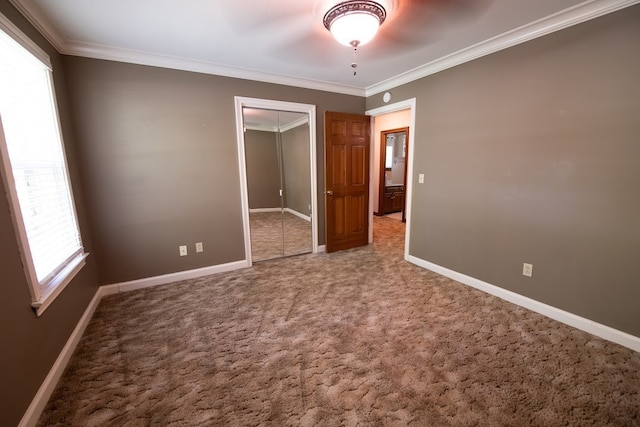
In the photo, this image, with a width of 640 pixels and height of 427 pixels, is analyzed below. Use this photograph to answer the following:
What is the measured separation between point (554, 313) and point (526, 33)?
95.1 inches

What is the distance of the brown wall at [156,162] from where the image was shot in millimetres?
2516

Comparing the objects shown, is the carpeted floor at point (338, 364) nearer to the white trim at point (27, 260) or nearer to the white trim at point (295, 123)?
the white trim at point (27, 260)

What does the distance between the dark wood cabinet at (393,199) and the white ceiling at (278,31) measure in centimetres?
372

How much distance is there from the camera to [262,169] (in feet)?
12.0

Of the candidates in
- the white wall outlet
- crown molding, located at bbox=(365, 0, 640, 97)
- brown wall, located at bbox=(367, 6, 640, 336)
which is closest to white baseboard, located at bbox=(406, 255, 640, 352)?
brown wall, located at bbox=(367, 6, 640, 336)

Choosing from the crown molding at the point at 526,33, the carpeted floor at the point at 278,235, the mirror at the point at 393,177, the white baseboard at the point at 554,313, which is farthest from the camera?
the mirror at the point at 393,177

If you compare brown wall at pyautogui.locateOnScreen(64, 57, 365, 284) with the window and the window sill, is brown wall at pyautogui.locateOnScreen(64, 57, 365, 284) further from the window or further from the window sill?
the window sill

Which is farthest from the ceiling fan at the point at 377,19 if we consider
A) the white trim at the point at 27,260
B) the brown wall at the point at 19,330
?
the white trim at the point at 27,260

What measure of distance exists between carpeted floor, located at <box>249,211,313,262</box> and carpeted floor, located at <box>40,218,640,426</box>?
0.97 metres

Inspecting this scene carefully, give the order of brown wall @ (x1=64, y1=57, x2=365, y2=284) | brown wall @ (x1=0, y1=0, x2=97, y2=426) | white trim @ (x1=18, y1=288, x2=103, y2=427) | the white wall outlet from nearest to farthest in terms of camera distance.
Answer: brown wall @ (x1=0, y1=0, x2=97, y2=426)
white trim @ (x1=18, y1=288, x2=103, y2=427)
the white wall outlet
brown wall @ (x1=64, y1=57, x2=365, y2=284)

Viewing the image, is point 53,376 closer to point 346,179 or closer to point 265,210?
point 265,210

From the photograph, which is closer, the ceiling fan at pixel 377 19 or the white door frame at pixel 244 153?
the ceiling fan at pixel 377 19

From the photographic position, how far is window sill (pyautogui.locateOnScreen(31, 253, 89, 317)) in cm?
152

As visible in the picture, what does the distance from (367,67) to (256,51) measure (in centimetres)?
127
